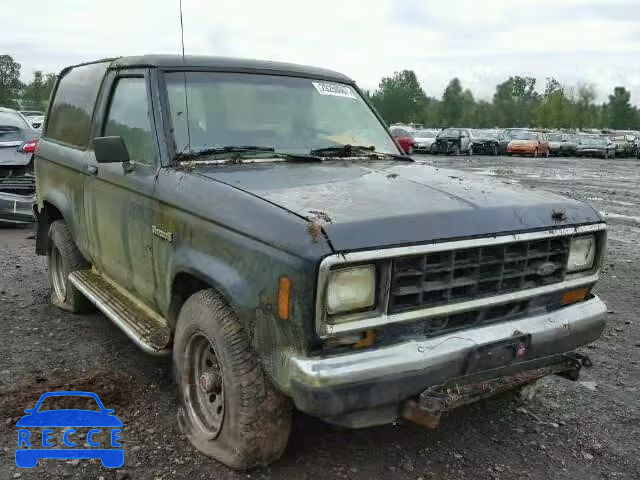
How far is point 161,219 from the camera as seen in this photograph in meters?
3.27

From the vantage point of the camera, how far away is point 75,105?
482 centimetres

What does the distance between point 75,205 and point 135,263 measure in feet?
3.85

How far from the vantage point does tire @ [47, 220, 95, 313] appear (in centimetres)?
483

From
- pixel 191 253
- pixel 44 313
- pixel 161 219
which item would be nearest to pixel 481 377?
pixel 191 253

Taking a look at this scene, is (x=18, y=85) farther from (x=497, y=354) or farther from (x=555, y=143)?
(x=497, y=354)

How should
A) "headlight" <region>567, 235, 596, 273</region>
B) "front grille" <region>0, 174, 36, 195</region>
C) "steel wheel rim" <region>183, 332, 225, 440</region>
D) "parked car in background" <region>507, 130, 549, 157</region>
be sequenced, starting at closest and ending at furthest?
"steel wheel rim" <region>183, 332, 225, 440</region> → "headlight" <region>567, 235, 596, 273</region> → "front grille" <region>0, 174, 36, 195</region> → "parked car in background" <region>507, 130, 549, 157</region>

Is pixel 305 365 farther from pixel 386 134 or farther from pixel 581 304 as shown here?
pixel 386 134

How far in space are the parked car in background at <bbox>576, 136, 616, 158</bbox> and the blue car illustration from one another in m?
40.0

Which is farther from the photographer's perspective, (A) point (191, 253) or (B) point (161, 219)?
(B) point (161, 219)

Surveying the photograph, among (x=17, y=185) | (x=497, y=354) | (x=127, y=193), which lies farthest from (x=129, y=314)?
(x=17, y=185)

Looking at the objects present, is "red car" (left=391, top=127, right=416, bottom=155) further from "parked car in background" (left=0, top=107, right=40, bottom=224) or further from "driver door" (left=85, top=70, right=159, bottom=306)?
"parked car in background" (left=0, top=107, right=40, bottom=224)

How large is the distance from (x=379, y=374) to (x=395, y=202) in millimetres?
775

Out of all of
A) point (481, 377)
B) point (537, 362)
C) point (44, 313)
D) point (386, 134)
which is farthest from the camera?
point (44, 313)

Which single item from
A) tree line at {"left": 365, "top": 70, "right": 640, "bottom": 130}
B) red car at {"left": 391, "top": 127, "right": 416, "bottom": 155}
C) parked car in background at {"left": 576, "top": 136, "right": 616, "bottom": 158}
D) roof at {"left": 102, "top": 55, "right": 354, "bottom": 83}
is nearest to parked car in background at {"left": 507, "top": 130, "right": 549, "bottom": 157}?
parked car in background at {"left": 576, "top": 136, "right": 616, "bottom": 158}
